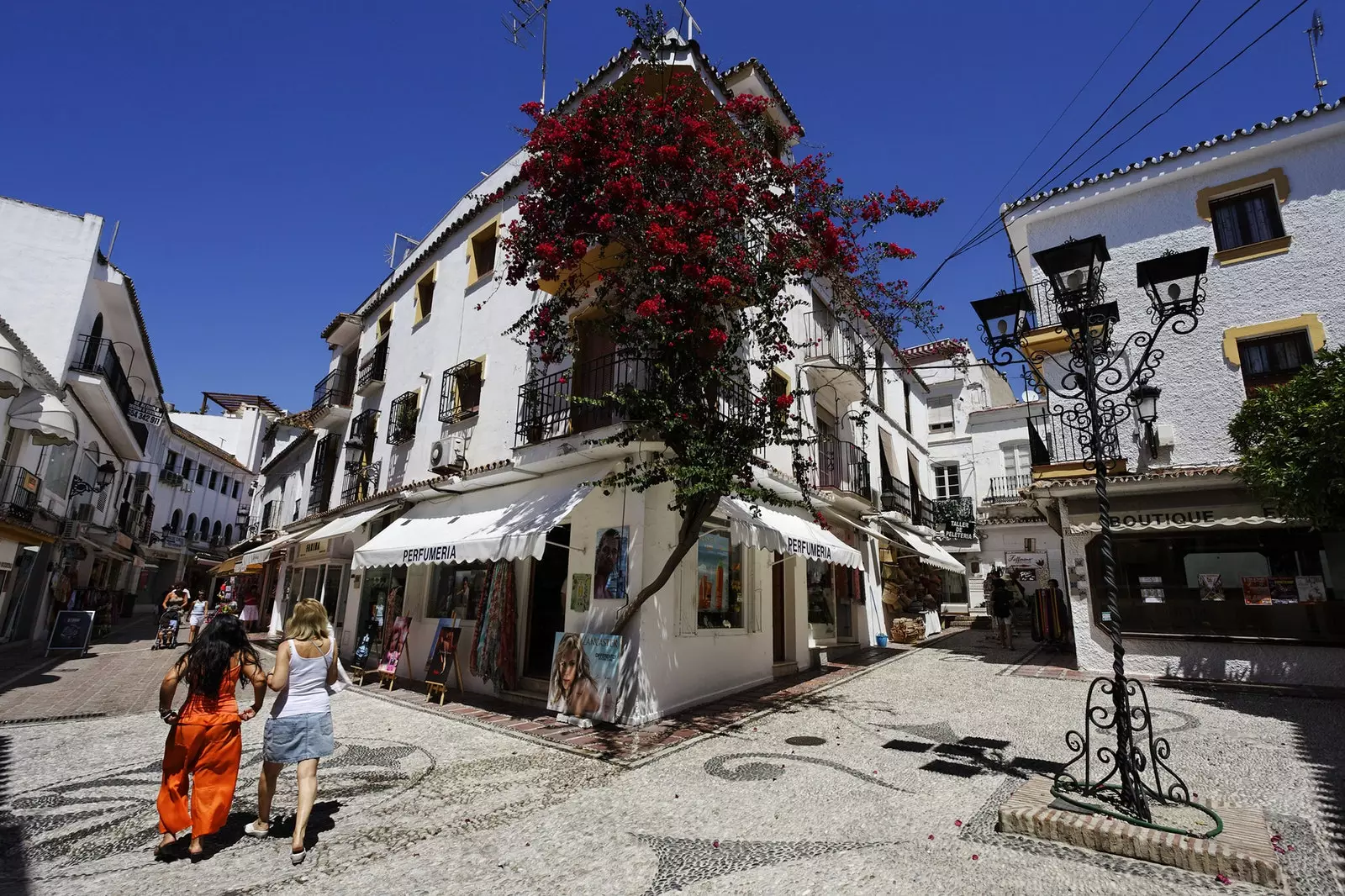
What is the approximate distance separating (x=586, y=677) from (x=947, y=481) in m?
24.4

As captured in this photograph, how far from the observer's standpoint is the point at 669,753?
6734 millimetres

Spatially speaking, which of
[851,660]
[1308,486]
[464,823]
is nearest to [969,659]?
[851,660]

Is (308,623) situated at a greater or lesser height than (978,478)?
lesser

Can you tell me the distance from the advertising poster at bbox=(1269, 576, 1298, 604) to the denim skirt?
14145mm

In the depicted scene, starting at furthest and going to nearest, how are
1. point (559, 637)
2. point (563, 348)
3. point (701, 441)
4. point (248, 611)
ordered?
1. point (248, 611)
2. point (563, 348)
3. point (559, 637)
4. point (701, 441)

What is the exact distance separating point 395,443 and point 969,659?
1424cm

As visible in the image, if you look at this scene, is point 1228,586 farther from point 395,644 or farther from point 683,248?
point 395,644

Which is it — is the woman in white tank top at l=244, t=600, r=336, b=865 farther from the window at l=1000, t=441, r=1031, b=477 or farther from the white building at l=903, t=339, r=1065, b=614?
the window at l=1000, t=441, r=1031, b=477

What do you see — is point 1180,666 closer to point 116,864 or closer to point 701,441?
point 701,441

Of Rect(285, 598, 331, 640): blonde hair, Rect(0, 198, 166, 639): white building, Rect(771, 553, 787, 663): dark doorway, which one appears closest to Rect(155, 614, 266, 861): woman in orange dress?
Rect(285, 598, 331, 640): blonde hair

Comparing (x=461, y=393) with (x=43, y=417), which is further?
(x=43, y=417)

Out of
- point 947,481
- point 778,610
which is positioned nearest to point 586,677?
point 778,610

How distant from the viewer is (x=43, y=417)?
1398 cm

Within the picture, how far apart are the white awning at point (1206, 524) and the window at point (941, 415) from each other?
17723 millimetres
